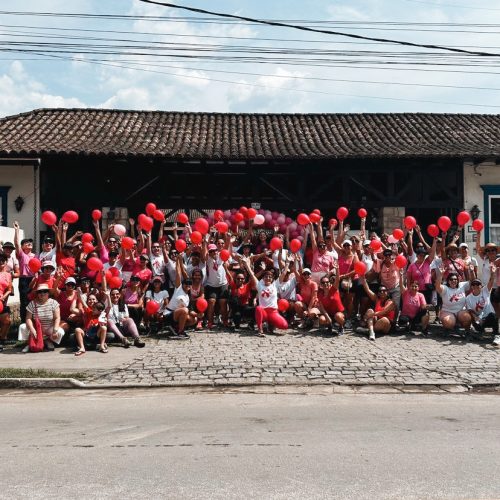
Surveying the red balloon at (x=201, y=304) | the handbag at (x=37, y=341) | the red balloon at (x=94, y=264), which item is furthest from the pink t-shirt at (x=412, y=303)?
the handbag at (x=37, y=341)

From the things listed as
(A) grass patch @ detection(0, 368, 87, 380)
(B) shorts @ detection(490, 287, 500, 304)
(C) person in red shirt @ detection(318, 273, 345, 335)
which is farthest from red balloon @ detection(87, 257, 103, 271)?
(B) shorts @ detection(490, 287, 500, 304)

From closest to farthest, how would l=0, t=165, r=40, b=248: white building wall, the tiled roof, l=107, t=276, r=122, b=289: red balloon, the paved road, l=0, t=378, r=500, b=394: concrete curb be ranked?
the paved road
l=0, t=378, r=500, b=394: concrete curb
l=107, t=276, r=122, b=289: red balloon
the tiled roof
l=0, t=165, r=40, b=248: white building wall

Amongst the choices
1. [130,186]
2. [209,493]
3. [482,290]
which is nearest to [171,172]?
[130,186]

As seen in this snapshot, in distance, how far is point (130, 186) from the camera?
52.6 ft

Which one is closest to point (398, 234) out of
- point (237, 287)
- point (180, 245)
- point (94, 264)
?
point (237, 287)

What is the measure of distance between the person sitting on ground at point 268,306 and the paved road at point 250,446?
150 inches

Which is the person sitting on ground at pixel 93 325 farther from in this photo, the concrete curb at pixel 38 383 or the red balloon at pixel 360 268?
the red balloon at pixel 360 268

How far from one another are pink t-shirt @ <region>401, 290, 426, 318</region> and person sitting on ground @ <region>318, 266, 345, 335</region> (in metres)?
1.19

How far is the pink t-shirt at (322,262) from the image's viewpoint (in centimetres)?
1164

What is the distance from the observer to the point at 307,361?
891cm

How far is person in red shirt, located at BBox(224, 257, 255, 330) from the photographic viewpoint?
11383mm

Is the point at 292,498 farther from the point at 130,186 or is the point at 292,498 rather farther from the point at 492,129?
the point at 492,129

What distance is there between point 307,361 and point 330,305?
241cm

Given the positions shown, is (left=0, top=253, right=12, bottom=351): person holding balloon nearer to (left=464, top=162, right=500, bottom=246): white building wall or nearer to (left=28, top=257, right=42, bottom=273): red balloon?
(left=28, top=257, right=42, bottom=273): red balloon
